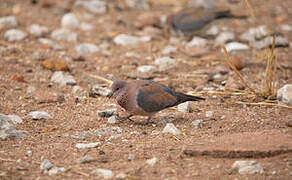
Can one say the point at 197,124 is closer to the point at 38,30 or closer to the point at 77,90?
the point at 77,90

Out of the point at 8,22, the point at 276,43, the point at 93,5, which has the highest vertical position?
the point at 93,5

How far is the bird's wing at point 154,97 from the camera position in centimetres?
503

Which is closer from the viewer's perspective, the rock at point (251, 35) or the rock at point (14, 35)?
the rock at point (14, 35)

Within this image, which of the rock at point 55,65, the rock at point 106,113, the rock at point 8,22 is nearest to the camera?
the rock at point 106,113

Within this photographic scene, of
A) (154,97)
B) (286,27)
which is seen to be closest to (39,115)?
(154,97)

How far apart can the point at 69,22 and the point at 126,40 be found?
56.1 inches

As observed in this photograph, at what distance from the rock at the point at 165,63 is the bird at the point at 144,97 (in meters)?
2.07

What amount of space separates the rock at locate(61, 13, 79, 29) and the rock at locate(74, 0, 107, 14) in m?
0.94

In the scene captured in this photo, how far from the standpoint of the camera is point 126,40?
27.9ft

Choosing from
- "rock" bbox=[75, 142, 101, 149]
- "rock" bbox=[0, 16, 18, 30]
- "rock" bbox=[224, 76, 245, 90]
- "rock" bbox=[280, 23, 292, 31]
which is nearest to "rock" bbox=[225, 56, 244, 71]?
"rock" bbox=[224, 76, 245, 90]

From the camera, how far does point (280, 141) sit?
4.12 metres

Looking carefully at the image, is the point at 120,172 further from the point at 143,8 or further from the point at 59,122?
the point at 143,8

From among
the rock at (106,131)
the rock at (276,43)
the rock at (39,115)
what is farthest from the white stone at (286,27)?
the rock at (39,115)

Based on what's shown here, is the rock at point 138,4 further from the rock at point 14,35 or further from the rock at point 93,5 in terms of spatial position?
the rock at point 14,35
